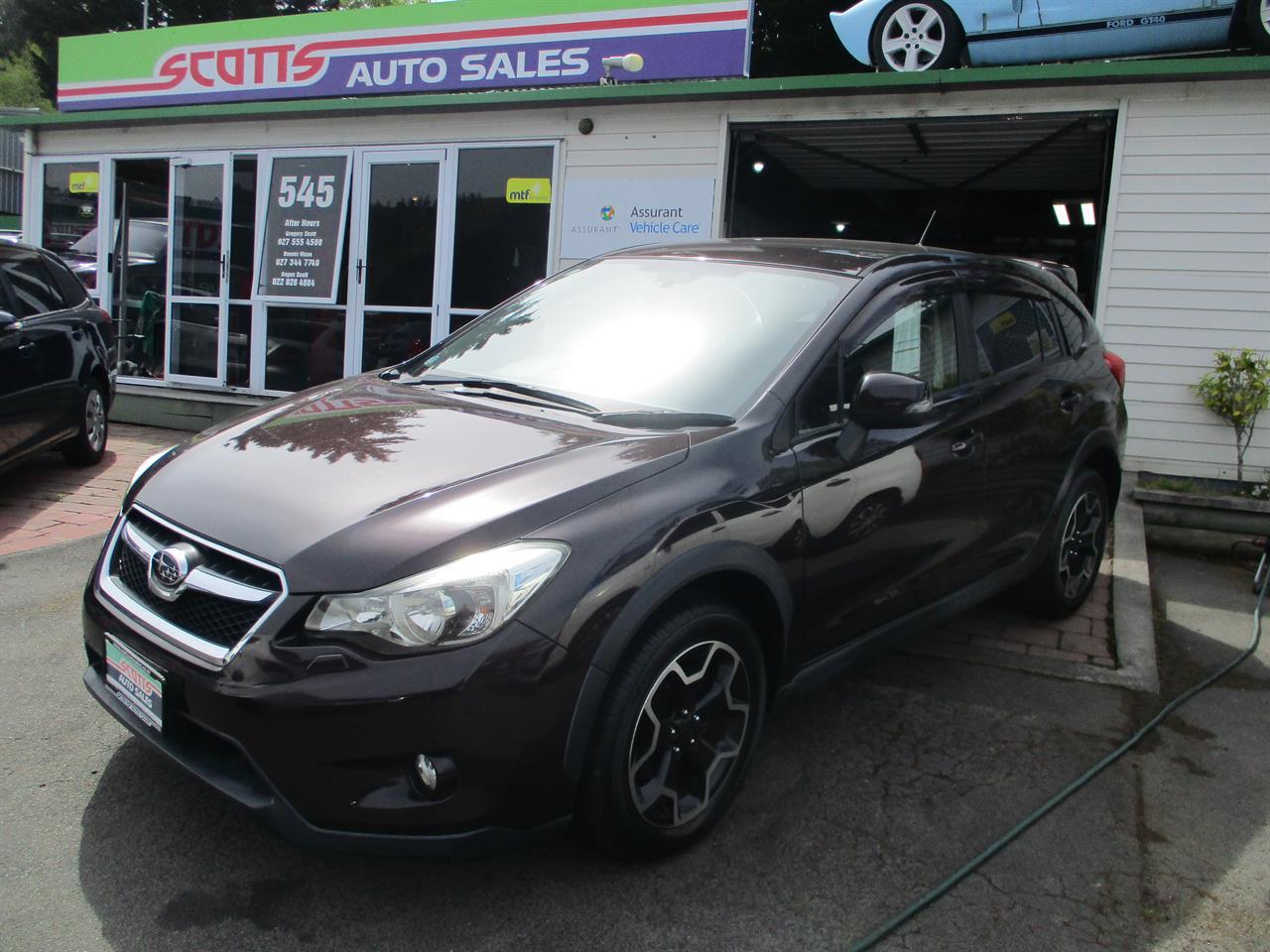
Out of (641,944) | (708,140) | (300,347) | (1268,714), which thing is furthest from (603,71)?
(641,944)

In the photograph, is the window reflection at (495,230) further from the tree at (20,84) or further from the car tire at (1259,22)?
the tree at (20,84)

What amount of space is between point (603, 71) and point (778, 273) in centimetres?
659

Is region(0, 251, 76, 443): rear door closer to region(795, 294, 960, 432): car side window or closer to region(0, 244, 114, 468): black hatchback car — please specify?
region(0, 244, 114, 468): black hatchback car

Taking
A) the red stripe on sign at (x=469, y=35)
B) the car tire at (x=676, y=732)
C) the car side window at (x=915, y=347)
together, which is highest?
the red stripe on sign at (x=469, y=35)

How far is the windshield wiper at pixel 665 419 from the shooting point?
2.91 m

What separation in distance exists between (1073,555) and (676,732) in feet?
9.63

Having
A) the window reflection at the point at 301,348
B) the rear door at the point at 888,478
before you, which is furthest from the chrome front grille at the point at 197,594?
the window reflection at the point at 301,348

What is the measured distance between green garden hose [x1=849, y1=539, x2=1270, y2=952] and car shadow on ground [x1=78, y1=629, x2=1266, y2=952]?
30mm

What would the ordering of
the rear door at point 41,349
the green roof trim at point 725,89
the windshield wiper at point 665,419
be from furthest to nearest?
the green roof trim at point 725,89, the rear door at point 41,349, the windshield wiper at point 665,419

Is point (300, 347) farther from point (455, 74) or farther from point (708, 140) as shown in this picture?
point (708, 140)

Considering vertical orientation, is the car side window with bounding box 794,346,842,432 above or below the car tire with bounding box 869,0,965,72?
below

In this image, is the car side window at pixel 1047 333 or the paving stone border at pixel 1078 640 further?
the car side window at pixel 1047 333

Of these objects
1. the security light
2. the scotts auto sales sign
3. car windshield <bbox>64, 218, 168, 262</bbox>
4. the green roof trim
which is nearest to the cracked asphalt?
the green roof trim

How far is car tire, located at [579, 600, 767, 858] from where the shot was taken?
2.46 meters
